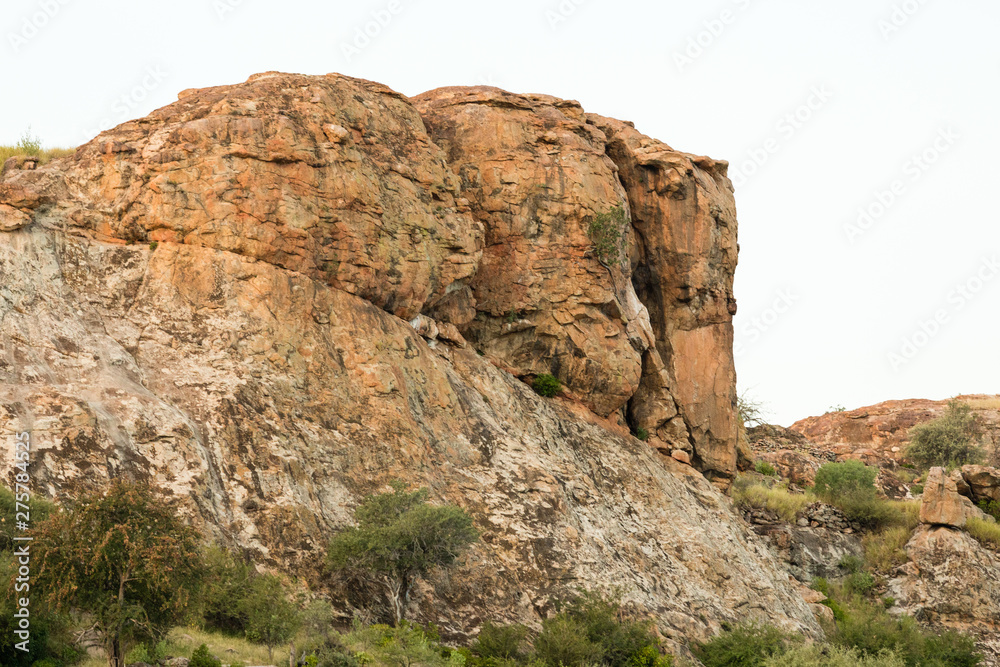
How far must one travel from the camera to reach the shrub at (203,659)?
53.1 ft

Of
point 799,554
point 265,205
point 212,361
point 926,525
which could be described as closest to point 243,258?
point 265,205

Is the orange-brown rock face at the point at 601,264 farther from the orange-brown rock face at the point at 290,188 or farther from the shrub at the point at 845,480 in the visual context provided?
the shrub at the point at 845,480

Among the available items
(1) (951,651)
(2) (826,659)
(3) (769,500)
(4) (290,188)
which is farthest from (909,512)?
(4) (290,188)

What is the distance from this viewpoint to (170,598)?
15609 mm

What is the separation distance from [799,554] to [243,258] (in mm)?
22647

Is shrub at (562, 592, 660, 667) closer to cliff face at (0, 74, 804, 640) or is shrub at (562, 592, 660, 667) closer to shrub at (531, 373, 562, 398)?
cliff face at (0, 74, 804, 640)

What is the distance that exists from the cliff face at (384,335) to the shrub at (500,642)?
997 mm

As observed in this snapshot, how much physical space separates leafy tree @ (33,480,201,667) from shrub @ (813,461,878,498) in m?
28.9

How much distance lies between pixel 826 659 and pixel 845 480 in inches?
622

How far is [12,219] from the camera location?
74.3ft

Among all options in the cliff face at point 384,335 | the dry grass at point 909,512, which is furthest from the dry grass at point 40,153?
the dry grass at point 909,512

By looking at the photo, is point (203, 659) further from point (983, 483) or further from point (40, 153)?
point (983, 483)

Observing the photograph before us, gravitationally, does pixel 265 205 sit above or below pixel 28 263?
above

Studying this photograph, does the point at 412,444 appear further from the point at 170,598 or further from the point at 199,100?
the point at 199,100
